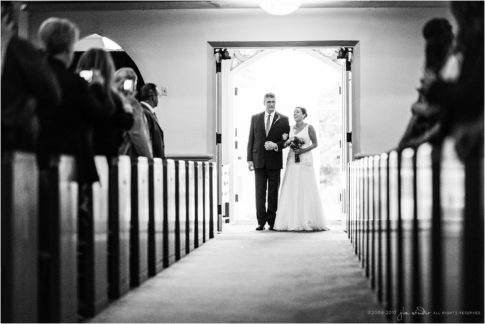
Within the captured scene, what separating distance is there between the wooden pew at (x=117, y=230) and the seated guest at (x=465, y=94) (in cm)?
183

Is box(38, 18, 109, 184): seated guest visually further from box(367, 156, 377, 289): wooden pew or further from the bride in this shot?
the bride

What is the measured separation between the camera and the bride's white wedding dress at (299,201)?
7910 mm

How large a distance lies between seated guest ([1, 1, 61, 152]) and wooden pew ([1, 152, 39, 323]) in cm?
29

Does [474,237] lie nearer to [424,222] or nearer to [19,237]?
[424,222]

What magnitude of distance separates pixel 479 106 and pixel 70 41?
1862 millimetres

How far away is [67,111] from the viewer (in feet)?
10.00

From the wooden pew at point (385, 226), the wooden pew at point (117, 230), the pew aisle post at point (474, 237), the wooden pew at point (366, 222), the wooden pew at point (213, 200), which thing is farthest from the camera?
the wooden pew at point (213, 200)

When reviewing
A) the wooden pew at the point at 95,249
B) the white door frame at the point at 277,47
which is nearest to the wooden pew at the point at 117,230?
the wooden pew at the point at 95,249

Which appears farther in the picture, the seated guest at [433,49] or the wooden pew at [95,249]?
the wooden pew at [95,249]

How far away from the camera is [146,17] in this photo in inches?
316

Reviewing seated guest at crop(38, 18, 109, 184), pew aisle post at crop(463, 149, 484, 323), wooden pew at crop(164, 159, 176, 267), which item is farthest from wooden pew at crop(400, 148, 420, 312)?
wooden pew at crop(164, 159, 176, 267)

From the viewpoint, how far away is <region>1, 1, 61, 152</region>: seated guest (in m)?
2.62

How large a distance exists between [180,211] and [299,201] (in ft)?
9.00

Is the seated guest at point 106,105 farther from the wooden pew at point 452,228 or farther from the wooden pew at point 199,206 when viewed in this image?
the wooden pew at point 199,206
